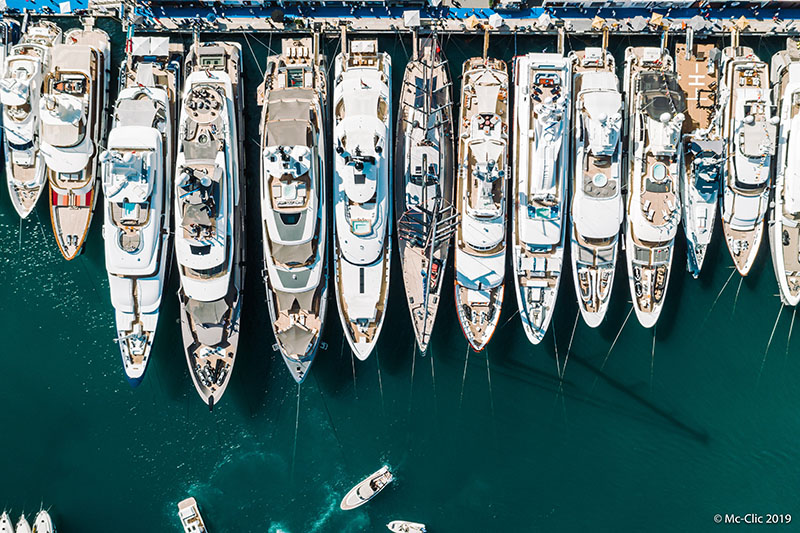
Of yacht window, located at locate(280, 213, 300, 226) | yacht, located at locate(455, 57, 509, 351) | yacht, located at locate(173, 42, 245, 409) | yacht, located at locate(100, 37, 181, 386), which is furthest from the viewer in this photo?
yacht, located at locate(455, 57, 509, 351)

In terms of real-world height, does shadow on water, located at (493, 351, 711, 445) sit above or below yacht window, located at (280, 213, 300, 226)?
below

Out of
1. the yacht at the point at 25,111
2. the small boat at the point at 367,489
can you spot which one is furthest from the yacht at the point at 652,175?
the yacht at the point at 25,111

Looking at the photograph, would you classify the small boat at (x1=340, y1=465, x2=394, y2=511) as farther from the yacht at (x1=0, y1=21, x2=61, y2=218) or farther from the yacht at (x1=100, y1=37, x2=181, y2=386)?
the yacht at (x1=0, y1=21, x2=61, y2=218)

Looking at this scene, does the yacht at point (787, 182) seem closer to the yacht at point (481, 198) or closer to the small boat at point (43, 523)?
the yacht at point (481, 198)

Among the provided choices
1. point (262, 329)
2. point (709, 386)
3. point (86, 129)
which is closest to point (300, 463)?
point (262, 329)

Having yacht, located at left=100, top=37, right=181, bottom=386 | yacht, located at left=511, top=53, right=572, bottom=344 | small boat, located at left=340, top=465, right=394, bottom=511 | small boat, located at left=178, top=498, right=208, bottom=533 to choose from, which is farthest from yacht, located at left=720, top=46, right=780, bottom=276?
small boat, located at left=178, top=498, right=208, bottom=533

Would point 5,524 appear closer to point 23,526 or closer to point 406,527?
point 23,526
